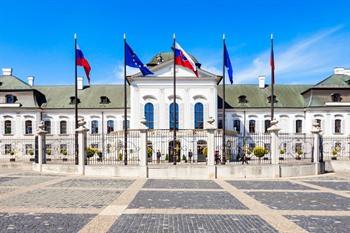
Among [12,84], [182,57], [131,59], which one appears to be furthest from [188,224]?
[12,84]

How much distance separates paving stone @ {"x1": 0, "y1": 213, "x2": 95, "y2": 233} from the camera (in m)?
7.49

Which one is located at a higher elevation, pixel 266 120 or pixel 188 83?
pixel 188 83

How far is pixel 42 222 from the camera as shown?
26.7ft

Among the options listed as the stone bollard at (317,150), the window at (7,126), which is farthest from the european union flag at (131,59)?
the window at (7,126)

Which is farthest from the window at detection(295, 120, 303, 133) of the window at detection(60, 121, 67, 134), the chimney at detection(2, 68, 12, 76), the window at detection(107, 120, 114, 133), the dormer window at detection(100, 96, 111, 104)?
the chimney at detection(2, 68, 12, 76)

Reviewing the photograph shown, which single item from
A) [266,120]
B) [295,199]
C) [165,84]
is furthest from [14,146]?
[295,199]

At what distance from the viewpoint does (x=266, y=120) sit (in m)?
48.8

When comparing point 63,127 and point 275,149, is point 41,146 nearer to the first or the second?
point 275,149

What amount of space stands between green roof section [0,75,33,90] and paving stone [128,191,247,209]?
132 feet

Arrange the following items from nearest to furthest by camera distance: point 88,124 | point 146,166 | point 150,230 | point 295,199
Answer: point 150,230 < point 295,199 < point 146,166 < point 88,124

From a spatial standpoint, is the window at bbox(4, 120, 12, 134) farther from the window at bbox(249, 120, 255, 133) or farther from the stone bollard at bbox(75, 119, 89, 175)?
the window at bbox(249, 120, 255, 133)

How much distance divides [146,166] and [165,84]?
25.3 metres

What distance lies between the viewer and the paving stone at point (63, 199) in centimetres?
1045

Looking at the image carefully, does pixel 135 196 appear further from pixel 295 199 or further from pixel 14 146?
pixel 14 146
